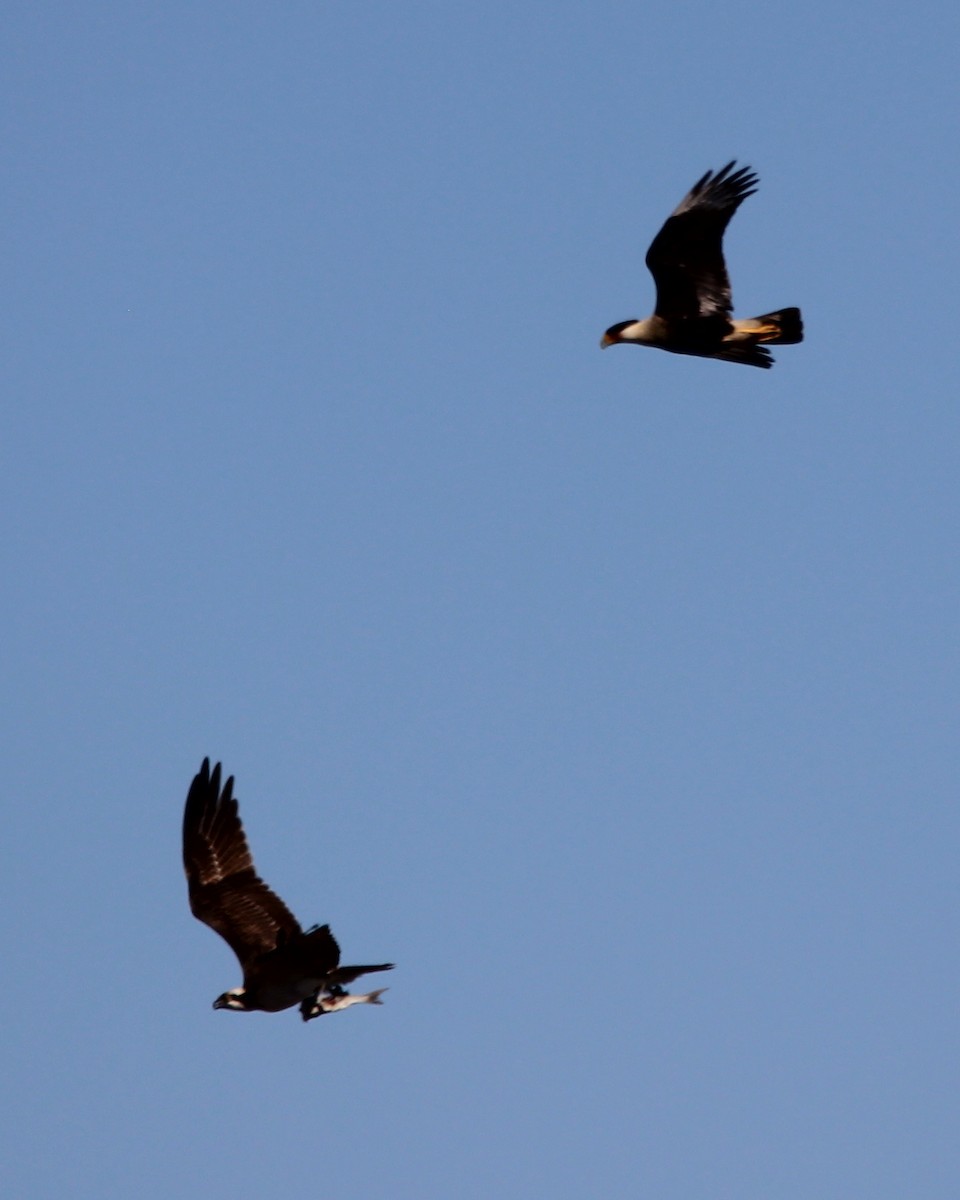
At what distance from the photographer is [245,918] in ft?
58.2

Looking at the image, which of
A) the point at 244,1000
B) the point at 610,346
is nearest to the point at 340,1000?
the point at 244,1000

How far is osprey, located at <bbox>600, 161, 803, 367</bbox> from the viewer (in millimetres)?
18953

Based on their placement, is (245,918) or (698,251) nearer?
(245,918)

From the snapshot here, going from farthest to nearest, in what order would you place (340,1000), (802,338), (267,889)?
(802,338)
(267,889)
(340,1000)

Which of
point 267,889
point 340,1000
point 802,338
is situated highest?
point 802,338

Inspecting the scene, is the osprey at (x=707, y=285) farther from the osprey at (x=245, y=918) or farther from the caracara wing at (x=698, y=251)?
the osprey at (x=245, y=918)

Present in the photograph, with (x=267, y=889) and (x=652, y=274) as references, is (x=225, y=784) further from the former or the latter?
(x=652, y=274)

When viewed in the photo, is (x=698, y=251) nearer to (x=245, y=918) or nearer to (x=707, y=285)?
(x=707, y=285)

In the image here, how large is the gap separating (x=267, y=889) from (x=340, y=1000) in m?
1.60

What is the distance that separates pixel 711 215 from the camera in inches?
747

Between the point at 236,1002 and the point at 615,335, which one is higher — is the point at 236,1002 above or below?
below

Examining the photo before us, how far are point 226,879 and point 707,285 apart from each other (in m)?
7.11

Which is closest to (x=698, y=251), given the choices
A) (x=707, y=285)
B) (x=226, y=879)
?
(x=707, y=285)

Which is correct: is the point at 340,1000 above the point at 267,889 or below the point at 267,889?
below
